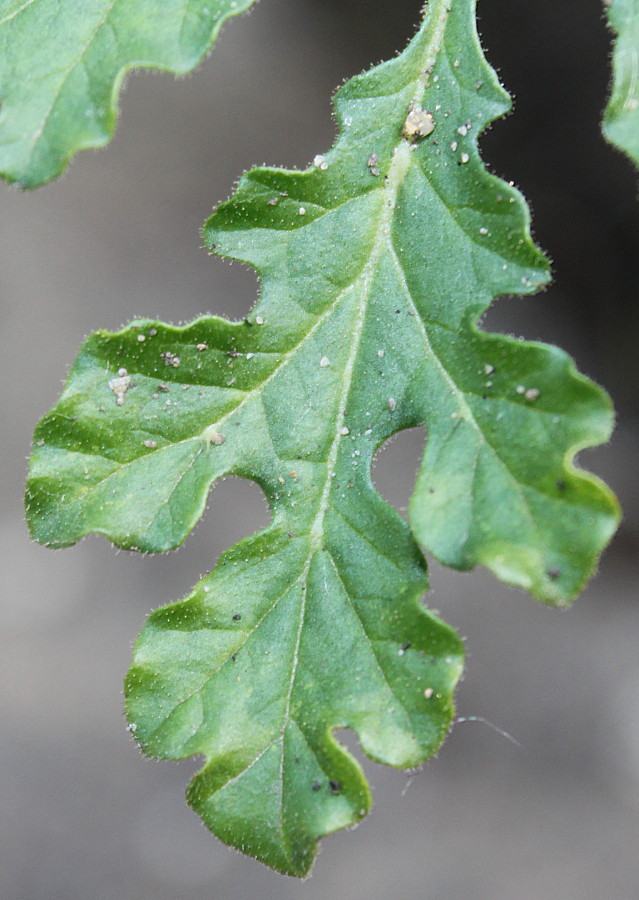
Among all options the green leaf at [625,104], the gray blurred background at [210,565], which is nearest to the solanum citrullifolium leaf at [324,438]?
the green leaf at [625,104]

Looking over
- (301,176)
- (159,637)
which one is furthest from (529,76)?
(159,637)

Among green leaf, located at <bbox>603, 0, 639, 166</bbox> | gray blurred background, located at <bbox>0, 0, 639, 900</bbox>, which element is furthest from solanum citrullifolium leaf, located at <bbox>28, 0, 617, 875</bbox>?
gray blurred background, located at <bbox>0, 0, 639, 900</bbox>

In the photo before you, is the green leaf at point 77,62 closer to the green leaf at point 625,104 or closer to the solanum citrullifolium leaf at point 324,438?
the solanum citrullifolium leaf at point 324,438

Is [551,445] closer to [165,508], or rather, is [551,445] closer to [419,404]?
[419,404]

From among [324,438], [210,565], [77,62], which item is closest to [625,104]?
[324,438]

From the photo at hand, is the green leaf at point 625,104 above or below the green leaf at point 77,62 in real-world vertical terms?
below

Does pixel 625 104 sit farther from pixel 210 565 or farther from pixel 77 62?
pixel 210 565

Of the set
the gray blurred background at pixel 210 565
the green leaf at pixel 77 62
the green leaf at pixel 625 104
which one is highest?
the green leaf at pixel 77 62
